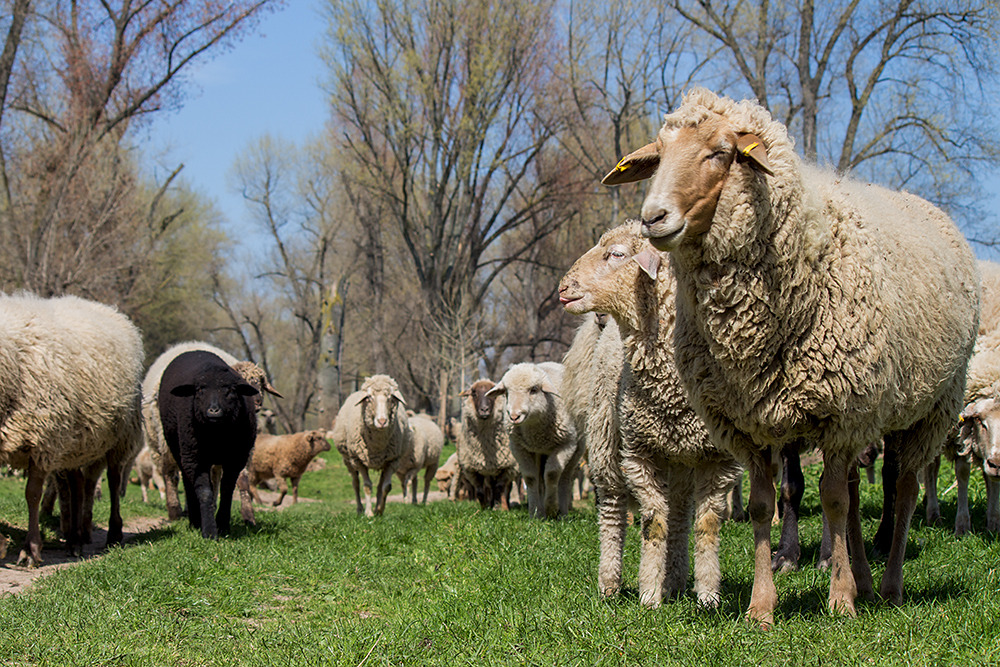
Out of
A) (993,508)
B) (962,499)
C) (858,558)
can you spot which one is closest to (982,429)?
(962,499)

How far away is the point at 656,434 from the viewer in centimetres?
471

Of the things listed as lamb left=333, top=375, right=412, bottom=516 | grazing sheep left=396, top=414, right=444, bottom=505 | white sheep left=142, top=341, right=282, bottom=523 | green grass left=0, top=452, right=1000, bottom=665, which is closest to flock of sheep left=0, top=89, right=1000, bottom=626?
green grass left=0, top=452, right=1000, bottom=665

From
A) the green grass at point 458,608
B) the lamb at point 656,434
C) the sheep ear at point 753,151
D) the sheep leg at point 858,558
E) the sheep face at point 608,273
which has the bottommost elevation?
the green grass at point 458,608

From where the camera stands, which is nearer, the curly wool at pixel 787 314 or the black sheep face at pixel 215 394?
the curly wool at pixel 787 314

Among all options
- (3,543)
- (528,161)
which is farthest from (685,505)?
(528,161)

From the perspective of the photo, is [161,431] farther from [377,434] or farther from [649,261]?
[649,261]

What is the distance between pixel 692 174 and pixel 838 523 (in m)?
1.79

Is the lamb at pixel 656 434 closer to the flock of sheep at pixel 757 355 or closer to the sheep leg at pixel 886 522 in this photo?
the flock of sheep at pixel 757 355

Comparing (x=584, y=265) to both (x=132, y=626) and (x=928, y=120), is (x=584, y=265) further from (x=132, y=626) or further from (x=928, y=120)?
(x=928, y=120)

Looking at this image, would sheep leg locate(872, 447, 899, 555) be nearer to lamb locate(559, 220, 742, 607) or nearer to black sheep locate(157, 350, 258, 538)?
lamb locate(559, 220, 742, 607)

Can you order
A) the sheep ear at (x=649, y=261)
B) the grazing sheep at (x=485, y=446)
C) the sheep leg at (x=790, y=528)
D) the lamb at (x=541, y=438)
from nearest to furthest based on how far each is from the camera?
the sheep ear at (x=649, y=261) < the sheep leg at (x=790, y=528) < the lamb at (x=541, y=438) < the grazing sheep at (x=485, y=446)

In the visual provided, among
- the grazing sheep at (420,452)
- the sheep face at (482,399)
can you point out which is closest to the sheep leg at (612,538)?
the sheep face at (482,399)

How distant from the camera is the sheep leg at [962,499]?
6.52m

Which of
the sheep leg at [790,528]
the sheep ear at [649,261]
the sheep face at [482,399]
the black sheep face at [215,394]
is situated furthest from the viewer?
the sheep face at [482,399]
